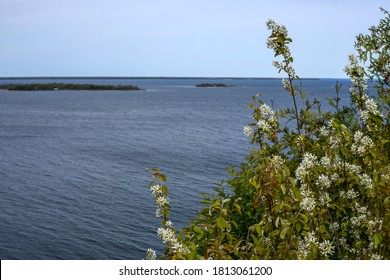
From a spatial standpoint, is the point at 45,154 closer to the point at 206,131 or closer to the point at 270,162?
the point at 206,131

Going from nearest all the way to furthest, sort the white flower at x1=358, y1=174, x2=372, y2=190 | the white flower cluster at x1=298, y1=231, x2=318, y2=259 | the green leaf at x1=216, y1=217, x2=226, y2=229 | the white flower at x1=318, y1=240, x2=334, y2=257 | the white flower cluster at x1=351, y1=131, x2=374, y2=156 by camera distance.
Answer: the green leaf at x1=216, y1=217, x2=226, y2=229, the white flower cluster at x1=298, y1=231, x2=318, y2=259, the white flower at x1=318, y1=240, x2=334, y2=257, the white flower at x1=358, y1=174, x2=372, y2=190, the white flower cluster at x1=351, y1=131, x2=374, y2=156

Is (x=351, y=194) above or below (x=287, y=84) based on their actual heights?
below

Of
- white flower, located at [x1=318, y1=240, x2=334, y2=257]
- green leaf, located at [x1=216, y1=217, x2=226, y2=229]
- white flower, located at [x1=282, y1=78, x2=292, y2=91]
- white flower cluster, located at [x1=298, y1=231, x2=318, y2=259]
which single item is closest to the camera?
green leaf, located at [x1=216, y1=217, x2=226, y2=229]

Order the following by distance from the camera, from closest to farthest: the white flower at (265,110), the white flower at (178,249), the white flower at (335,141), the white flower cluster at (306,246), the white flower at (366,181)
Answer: the white flower cluster at (306,246) < the white flower at (178,249) < the white flower at (366,181) < the white flower at (335,141) < the white flower at (265,110)

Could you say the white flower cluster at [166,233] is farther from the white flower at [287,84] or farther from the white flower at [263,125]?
the white flower at [287,84]

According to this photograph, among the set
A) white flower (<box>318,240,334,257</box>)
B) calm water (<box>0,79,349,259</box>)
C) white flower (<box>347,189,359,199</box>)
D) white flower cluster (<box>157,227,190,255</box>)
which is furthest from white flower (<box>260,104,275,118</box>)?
calm water (<box>0,79,349,259</box>)

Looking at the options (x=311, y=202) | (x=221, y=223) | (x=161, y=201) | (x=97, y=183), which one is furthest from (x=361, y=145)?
(x=97, y=183)

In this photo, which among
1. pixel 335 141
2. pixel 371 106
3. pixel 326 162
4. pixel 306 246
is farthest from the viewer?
pixel 371 106

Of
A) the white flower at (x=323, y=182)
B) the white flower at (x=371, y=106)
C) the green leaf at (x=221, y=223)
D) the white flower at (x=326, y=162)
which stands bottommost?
the green leaf at (x=221, y=223)

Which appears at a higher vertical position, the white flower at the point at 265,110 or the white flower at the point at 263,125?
the white flower at the point at 265,110

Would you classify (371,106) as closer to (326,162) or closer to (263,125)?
(326,162)

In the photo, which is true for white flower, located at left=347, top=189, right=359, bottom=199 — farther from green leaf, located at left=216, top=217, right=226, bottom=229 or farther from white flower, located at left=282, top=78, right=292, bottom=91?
white flower, located at left=282, top=78, right=292, bottom=91

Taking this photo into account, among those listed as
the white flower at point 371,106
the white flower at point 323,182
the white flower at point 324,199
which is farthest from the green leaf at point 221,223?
the white flower at point 371,106

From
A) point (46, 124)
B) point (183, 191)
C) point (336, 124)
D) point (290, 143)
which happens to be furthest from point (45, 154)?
point (336, 124)
